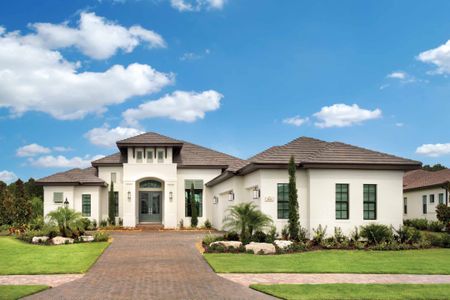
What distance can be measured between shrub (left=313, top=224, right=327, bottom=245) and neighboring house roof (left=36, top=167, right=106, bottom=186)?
66.9ft

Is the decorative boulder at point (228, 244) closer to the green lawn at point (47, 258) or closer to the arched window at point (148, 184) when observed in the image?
the green lawn at point (47, 258)

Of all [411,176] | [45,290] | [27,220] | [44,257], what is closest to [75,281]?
[45,290]

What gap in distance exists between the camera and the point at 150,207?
137 ft

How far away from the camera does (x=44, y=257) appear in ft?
62.8

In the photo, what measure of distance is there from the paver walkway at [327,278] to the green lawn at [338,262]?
1.81ft

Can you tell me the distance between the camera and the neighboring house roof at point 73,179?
1508 inches

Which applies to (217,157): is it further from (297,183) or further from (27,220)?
(297,183)

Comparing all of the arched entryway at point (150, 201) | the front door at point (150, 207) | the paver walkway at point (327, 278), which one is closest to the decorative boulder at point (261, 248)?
the paver walkway at point (327, 278)

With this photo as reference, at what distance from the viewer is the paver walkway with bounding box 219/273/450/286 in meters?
14.1

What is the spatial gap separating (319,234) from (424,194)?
76.5ft

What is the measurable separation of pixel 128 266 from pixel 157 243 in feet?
26.3

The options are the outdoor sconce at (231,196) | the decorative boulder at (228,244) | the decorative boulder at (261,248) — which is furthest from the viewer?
the outdoor sconce at (231,196)

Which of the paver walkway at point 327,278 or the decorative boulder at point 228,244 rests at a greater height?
the decorative boulder at point 228,244

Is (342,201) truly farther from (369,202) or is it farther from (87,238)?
(87,238)
